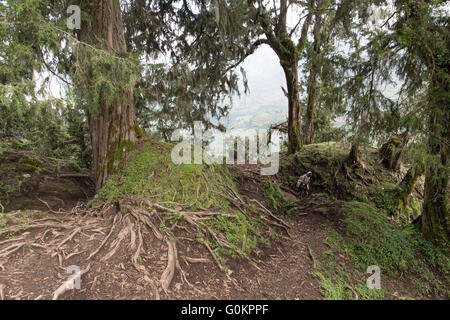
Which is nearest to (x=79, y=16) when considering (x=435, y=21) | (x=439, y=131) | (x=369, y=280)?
(x=435, y=21)

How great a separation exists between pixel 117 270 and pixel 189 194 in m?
2.10

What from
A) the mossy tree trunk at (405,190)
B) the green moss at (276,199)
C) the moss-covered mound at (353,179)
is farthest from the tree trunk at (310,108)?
the green moss at (276,199)

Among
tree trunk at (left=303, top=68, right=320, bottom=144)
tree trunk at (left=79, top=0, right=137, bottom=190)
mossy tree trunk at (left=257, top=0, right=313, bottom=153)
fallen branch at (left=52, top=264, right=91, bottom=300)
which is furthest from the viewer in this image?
tree trunk at (left=303, top=68, right=320, bottom=144)

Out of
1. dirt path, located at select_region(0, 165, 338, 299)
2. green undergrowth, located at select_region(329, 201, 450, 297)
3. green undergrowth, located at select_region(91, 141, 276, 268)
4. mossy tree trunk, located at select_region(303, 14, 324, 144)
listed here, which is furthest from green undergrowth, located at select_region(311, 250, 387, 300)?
mossy tree trunk, located at select_region(303, 14, 324, 144)


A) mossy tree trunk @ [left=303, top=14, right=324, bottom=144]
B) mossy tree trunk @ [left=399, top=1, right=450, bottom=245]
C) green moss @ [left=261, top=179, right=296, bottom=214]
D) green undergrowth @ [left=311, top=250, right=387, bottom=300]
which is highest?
mossy tree trunk @ [left=303, top=14, right=324, bottom=144]

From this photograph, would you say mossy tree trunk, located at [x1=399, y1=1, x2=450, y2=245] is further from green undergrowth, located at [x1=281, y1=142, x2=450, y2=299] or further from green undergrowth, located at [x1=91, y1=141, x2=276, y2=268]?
green undergrowth, located at [x1=91, y1=141, x2=276, y2=268]

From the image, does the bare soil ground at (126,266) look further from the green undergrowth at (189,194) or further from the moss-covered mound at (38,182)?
the moss-covered mound at (38,182)

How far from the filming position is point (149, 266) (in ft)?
10.9

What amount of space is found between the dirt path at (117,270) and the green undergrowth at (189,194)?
343 mm

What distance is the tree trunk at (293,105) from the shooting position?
30.5 feet

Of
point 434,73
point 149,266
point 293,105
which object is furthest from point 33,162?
point 434,73

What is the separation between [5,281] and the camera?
2.68 metres

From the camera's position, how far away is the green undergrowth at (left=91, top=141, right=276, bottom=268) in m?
4.38

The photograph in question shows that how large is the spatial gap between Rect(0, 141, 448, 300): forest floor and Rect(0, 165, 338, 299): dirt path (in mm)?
11
